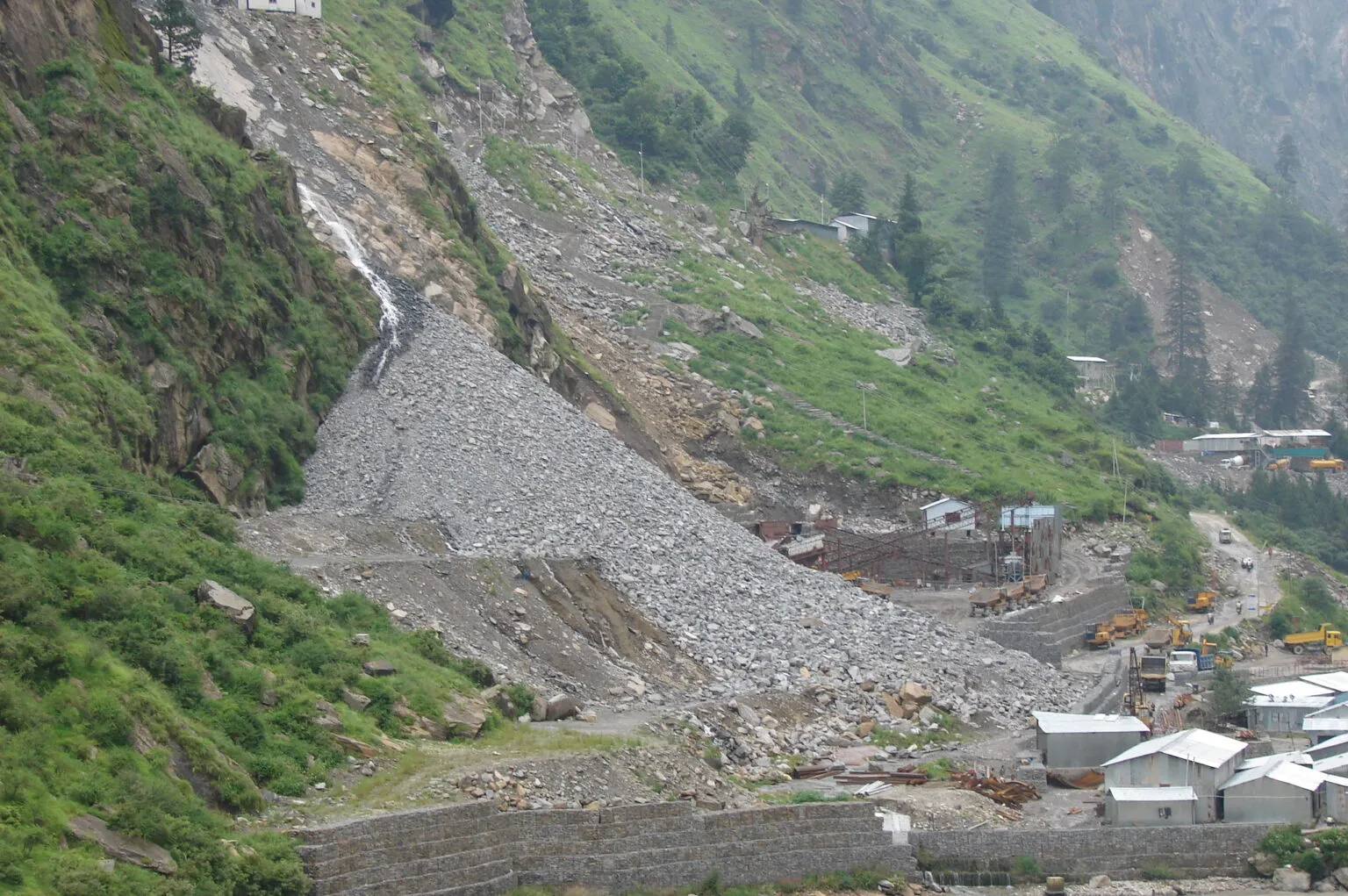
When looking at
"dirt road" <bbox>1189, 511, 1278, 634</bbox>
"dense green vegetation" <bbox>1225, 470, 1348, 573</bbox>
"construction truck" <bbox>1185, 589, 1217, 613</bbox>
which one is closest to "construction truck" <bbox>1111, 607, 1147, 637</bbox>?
"dirt road" <bbox>1189, 511, 1278, 634</bbox>

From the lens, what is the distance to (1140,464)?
93.2m

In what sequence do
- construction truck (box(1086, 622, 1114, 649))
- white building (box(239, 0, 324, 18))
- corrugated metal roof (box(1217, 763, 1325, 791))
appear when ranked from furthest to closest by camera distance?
white building (box(239, 0, 324, 18)), construction truck (box(1086, 622, 1114, 649)), corrugated metal roof (box(1217, 763, 1325, 791))

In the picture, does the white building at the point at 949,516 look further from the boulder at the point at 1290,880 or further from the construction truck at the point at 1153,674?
the boulder at the point at 1290,880

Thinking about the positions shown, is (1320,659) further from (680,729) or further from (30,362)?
(30,362)

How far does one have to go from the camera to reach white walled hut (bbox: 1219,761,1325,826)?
40531 millimetres

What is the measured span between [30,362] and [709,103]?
8547 cm

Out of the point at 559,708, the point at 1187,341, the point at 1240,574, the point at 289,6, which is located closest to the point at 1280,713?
the point at 559,708

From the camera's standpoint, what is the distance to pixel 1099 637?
213 ft

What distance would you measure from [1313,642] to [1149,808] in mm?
33240

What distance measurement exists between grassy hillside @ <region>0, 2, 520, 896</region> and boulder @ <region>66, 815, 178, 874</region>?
0.15m

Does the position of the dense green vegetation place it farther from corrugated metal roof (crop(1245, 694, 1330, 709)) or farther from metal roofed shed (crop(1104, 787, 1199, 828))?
metal roofed shed (crop(1104, 787, 1199, 828))

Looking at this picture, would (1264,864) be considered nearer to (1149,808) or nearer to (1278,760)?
(1149,808)

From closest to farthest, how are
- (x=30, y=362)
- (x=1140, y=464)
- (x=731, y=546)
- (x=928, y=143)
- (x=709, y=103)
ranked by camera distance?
(x=30, y=362) < (x=731, y=546) < (x=1140, y=464) < (x=709, y=103) < (x=928, y=143)

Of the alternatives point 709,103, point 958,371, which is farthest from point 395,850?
point 709,103
